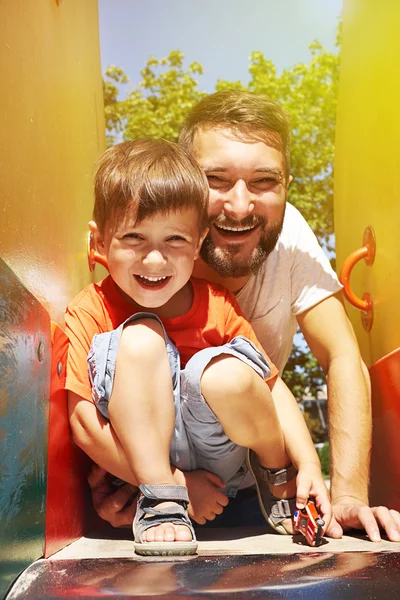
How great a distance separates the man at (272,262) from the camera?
1.78 meters

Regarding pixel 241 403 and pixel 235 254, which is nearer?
pixel 241 403

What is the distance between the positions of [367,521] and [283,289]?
31.2 inches

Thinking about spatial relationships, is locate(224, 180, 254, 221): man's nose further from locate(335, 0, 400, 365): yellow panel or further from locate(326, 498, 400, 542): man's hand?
locate(326, 498, 400, 542): man's hand

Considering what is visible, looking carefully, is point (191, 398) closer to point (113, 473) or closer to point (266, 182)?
point (113, 473)

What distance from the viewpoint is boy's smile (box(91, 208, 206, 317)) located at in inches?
56.4

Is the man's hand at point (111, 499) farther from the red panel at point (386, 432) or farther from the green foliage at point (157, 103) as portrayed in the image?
the green foliage at point (157, 103)

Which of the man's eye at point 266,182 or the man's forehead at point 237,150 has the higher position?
the man's forehead at point 237,150

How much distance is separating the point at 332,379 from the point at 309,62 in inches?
222

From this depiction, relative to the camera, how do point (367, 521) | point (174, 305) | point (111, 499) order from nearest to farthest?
point (367, 521), point (111, 499), point (174, 305)

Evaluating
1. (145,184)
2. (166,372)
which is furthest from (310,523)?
(145,184)

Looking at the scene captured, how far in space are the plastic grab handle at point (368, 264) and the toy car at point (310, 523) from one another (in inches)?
30.2

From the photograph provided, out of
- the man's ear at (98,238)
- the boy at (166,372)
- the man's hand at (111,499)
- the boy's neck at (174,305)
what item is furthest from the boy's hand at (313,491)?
the man's ear at (98,238)

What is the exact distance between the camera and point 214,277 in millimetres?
1929

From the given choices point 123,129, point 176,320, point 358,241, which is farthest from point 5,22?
point 123,129
